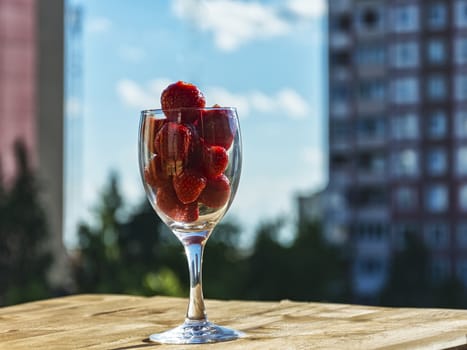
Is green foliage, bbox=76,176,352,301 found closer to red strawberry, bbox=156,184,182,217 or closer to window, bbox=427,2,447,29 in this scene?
red strawberry, bbox=156,184,182,217

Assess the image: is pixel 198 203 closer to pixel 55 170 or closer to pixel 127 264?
pixel 127 264

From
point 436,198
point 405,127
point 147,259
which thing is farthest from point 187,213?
point 405,127

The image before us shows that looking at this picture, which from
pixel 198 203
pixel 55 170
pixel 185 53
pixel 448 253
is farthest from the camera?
pixel 448 253

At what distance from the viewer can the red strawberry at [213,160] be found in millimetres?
1345

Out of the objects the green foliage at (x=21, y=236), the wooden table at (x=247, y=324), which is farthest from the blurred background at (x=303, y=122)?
the wooden table at (x=247, y=324)

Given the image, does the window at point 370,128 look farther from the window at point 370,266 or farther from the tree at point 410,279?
the tree at point 410,279

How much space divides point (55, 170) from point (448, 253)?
908 inches

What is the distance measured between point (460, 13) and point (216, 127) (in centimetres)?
Answer: 4468

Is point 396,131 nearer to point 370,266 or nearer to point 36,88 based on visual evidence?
point 370,266

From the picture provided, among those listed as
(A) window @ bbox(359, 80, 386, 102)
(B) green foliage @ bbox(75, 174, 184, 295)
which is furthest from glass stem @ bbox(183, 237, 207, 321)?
(A) window @ bbox(359, 80, 386, 102)

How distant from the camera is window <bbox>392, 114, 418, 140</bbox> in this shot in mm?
45094

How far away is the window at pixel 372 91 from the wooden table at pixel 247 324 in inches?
1749

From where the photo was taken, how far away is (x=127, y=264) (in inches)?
551

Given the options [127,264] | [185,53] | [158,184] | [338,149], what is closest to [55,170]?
[185,53]
